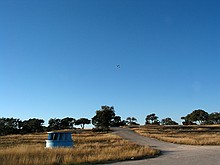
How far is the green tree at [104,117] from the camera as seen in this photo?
94.1 metres

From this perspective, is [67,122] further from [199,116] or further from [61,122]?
[199,116]

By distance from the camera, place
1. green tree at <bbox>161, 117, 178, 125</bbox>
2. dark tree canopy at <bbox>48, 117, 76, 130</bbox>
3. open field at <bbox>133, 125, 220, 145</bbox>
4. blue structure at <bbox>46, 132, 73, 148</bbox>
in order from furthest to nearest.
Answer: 1. green tree at <bbox>161, 117, 178, 125</bbox>
2. dark tree canopy at <bbox>48, 117, 76, 130</bbox>
3. open field at <bbox>133, 125, 220, 145</bbox>
4. blue structure at <bbox>46, 132, 73, 148</bbox>

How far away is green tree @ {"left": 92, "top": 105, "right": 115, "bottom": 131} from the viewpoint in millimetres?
94062

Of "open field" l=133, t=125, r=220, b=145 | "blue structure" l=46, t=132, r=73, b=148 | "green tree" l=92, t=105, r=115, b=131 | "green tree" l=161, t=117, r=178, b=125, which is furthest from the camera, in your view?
"green tree" l=161, t=117, r=178, b=125

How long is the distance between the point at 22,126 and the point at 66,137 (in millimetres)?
117353

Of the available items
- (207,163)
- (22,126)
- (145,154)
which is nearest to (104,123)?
(22,126)

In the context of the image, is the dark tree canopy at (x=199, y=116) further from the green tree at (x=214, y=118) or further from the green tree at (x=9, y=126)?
the green tree at (x=9, y=126)

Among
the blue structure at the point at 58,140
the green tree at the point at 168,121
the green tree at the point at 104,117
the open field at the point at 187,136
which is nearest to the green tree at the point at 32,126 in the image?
the green tree at the point at 104,117

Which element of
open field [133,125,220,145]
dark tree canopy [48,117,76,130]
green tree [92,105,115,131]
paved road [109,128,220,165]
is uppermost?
dark tree canopy [48,117,76,130]

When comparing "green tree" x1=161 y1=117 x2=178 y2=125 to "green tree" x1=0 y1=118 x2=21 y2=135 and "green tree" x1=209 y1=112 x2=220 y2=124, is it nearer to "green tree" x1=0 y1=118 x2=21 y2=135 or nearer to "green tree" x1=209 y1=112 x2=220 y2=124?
"green tree" x1=209 y1=112 x2=220 y2=124

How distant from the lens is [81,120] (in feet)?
516

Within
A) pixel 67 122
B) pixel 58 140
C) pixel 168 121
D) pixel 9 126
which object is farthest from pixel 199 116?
pixel 58 140

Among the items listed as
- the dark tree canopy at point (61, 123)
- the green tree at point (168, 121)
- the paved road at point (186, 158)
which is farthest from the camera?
the green tree at point (168, 121)

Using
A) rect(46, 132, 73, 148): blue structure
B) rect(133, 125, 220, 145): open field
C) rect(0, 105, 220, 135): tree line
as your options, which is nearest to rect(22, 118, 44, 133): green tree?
rect(0, 105, 220, 135): tree line
